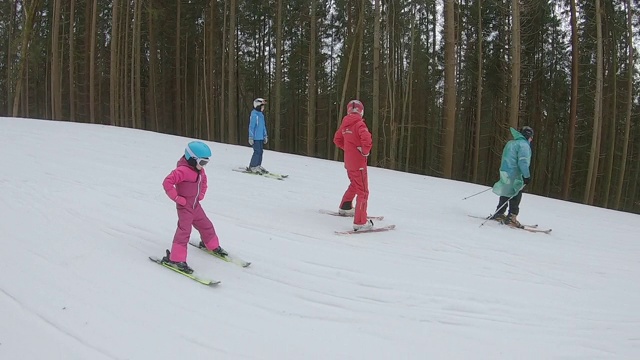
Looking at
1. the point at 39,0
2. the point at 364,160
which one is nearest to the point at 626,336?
the point at 364,160

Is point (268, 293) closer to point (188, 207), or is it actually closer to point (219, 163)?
point (188, 207)

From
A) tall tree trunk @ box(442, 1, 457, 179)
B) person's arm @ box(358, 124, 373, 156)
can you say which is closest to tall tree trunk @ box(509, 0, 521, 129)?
tall tree trunk @ box(442, 1, 457, 179)

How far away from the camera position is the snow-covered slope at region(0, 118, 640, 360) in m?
3.73

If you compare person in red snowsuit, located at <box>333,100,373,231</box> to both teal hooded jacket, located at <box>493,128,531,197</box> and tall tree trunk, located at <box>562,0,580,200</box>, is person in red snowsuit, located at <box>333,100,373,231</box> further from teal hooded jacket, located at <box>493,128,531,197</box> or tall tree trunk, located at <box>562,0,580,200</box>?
tall tree trunk, located at <box>562,0,580,200</box>

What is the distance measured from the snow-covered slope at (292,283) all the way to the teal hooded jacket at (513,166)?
875 mm

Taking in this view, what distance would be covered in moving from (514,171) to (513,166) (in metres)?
0.10

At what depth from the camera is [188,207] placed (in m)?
4.90

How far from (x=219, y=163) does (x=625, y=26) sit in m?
23.0

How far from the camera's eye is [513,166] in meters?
8.46

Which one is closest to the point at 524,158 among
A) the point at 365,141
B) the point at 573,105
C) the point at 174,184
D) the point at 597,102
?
the point at 365,141

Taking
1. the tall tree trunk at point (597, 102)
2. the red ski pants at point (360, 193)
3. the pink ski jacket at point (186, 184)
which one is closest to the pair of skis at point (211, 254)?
the pink ski jacket at point (186, 184)

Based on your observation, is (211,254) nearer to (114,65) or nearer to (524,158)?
(524,158)

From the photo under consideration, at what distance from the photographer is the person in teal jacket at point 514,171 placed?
8.20 m

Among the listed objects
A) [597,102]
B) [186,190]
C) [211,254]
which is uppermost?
[597,102]
